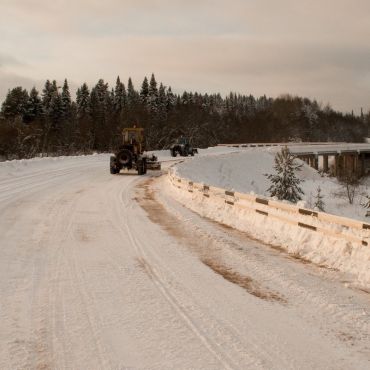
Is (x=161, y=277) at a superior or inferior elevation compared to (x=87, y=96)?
inferior

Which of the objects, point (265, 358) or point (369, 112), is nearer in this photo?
point (265, 358)

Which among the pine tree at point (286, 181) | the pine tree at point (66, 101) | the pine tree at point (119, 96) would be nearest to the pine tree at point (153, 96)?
the pine tree at point (119, 96)

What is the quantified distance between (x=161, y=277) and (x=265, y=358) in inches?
104

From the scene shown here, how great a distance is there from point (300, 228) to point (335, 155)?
67.3 meters

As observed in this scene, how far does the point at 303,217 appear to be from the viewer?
337 inches

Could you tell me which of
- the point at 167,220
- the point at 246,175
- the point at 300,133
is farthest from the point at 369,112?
the point at 167,220

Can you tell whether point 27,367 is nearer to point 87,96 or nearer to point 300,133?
point 87,96

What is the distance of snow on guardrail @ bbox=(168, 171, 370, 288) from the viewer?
22.6ft

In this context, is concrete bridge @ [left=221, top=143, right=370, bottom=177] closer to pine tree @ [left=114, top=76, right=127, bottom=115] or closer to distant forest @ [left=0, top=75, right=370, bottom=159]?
distant forest @ [left=0, top=75, right=370, bottom=159]

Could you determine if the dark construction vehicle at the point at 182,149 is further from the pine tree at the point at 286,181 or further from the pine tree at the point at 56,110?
the pine tree at the point at 56,110

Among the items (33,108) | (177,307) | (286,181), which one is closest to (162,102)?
(33,108)

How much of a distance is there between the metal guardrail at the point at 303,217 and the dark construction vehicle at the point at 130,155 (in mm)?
12588

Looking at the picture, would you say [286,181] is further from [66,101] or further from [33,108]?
[66,101]

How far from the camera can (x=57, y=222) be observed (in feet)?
35.1
